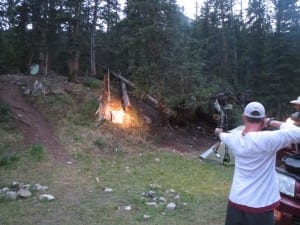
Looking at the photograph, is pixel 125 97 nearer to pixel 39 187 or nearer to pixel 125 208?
pixel 39 187

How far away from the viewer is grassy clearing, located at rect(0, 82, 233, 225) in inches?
267

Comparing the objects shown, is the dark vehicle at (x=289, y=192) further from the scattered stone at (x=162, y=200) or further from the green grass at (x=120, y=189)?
the scattered stone at (x=162, y=200)

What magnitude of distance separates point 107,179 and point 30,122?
5798 mm

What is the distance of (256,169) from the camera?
11.4 ft

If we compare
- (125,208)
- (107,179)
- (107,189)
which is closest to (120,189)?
(107,189)

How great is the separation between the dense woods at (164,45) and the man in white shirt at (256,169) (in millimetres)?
10980

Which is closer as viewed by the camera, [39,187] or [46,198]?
[46,198]

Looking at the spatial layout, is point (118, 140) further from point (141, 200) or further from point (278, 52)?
point (278, 52)

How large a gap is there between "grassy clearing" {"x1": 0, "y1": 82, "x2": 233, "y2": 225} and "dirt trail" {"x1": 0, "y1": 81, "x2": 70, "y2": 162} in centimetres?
32

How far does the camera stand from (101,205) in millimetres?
7352

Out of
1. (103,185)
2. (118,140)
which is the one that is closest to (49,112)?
(118,140)

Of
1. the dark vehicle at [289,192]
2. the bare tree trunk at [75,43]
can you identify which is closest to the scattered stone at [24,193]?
the dark vehicle at [289,192]

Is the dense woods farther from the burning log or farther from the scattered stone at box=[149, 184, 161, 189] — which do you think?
the scattered stone at box=[149, 184, 161, 189]

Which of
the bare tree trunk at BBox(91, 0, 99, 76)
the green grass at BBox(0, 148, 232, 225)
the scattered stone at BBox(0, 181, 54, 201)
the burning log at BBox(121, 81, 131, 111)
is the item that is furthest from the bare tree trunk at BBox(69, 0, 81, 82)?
the scattered stone at BBox(0, 181, 54, 201)
